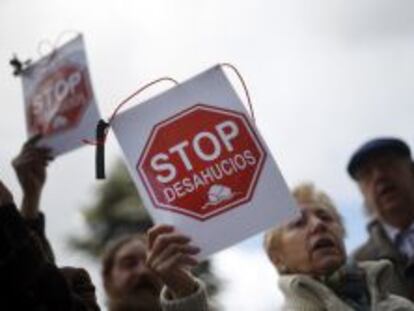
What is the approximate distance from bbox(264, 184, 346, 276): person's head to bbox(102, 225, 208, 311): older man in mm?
484

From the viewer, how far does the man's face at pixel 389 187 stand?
394cm

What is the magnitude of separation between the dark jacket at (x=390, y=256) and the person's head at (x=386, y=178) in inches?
3.5

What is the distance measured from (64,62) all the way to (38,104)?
31cm

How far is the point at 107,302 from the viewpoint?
338 cm

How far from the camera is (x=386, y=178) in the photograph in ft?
13.1

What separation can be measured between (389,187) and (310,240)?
952 millimetres

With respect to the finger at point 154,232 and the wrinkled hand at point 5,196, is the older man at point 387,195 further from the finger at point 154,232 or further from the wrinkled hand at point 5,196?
the wrinkled hand at point 5,196

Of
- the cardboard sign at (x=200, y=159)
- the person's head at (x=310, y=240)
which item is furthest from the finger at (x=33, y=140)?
the cardboard sign at (x=200, y=159)

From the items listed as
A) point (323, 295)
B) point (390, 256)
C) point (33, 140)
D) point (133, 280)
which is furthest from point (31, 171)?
point (390, 256)

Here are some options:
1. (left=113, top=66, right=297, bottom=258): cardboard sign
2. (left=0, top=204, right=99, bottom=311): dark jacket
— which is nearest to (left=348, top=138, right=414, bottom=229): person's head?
(left=113, top=66, right=297, bottom=258): cardboard sign

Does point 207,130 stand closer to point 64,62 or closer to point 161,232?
point 161,232

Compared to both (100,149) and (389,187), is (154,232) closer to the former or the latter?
(100,149)

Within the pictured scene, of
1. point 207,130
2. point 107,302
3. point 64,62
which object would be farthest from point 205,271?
point 207,130

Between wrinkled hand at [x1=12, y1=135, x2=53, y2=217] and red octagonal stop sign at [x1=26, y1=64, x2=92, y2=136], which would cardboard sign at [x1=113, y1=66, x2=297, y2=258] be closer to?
wrinkled hand at [x1=12, y1=135, x2=53, y2=217]
